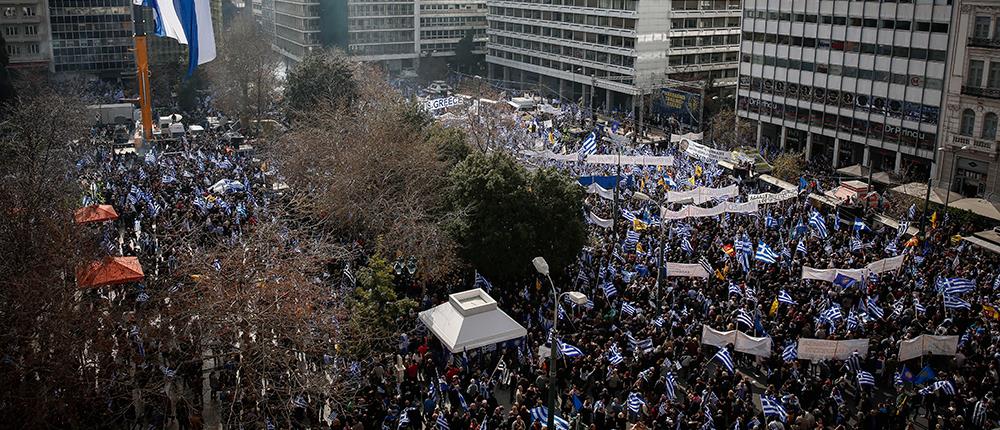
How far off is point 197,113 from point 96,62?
19881mm

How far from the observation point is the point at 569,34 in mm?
87750

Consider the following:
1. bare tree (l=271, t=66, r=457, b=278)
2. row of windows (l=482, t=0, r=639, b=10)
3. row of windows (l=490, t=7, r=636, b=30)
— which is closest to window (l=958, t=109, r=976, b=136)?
bare tree (l=271, t=66, r=457, b=278)

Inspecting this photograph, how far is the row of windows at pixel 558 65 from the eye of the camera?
3196 inches

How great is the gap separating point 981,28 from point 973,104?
12.9 feet

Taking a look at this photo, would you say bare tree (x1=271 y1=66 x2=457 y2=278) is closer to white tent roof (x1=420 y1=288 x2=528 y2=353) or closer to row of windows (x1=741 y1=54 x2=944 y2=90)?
white tent roof (x1=420 y1=288 x2=528 y2=353)

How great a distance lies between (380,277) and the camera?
2581cm

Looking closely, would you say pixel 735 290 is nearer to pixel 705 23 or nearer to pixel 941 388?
pixel 941 388

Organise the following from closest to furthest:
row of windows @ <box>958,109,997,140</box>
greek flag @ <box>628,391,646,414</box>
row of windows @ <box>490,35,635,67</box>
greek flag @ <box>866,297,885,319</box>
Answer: greek flag @ <box>628,391,646,414</box>, greek flag @ <box>866,297,885,319</box>, row of windows @ <box>958,109,997,140</box>, row of windows @ <box>490,35,635,67</box>

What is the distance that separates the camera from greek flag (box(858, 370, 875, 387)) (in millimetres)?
22500

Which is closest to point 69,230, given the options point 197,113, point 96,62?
point 197,113

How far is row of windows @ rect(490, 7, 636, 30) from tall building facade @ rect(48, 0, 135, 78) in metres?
39.1

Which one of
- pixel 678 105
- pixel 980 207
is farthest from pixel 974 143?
pixel 678 105

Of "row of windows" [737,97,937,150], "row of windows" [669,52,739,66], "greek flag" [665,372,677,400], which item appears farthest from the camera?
"row of windows" [669,52,739,66]

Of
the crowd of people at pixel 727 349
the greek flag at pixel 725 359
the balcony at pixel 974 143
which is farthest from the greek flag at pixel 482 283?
the balcony at pixel 974 143
